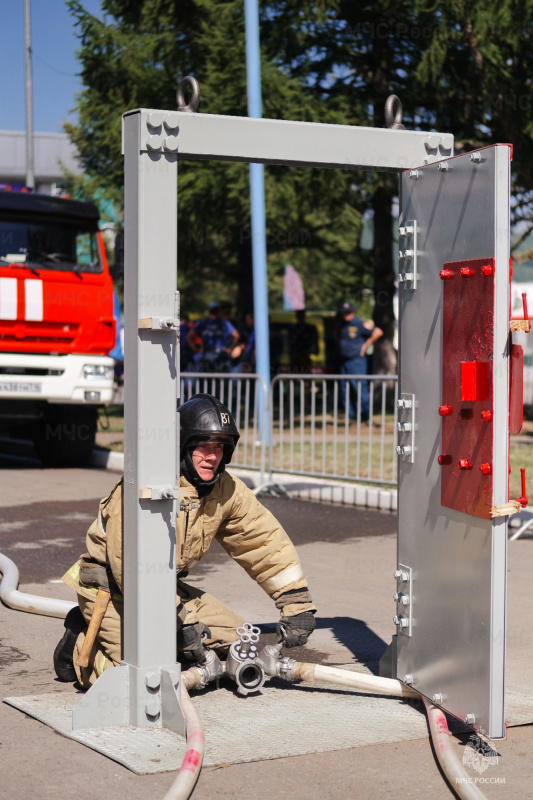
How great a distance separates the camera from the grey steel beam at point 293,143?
13.9ft

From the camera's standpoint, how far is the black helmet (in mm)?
4742

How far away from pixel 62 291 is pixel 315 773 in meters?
9.24

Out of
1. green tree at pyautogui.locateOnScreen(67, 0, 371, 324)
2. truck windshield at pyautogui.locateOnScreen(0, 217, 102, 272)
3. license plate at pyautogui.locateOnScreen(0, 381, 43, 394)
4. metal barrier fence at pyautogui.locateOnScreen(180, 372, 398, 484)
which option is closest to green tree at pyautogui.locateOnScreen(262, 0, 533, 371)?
green tree at pyautogui.locateOnScreen(67, 0, 371, 324)

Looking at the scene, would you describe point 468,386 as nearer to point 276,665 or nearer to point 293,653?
point 276,665

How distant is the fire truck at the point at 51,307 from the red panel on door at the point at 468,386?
8599 millimetres

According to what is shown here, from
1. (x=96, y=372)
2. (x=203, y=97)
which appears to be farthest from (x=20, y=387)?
(x=203, y=97)

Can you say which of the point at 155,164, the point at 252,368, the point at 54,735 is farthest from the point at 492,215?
the point at 252,368

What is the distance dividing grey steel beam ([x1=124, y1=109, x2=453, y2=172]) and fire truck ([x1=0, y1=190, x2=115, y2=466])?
26.7ft

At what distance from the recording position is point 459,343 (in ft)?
13.6

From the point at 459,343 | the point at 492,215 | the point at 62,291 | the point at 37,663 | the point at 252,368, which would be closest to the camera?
the point at 492,215

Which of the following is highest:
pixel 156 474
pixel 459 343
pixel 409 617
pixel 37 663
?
pixel 459 343

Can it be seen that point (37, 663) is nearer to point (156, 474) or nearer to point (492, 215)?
point (156, 474)

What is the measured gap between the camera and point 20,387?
40.5ft

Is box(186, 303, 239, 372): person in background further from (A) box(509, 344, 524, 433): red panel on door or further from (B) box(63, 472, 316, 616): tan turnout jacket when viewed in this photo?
(A) box(509, 344, 524, 433): red panel on door
